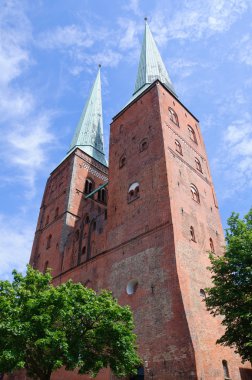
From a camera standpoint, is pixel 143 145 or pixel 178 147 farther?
pixel 178 147

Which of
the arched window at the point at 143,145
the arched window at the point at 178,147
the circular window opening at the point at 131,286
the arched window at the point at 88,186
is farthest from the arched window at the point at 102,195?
the circular window opening at the point at 131,286

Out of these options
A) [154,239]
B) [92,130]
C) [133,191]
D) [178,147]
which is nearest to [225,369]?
[154,239]

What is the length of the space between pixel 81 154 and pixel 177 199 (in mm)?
19827

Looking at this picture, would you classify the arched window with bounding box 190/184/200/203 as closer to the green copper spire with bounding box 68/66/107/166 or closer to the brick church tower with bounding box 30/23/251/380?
the brick church tower with bounding box 30/23/251/380

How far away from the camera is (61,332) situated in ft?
39.4

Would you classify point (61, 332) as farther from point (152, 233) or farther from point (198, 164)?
point (198, 164)

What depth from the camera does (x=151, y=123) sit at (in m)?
26.2

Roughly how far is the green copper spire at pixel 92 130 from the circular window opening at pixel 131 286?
2276 centimetres

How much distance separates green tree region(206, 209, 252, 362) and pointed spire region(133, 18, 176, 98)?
21.8 metres

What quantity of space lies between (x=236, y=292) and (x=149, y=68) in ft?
93.2

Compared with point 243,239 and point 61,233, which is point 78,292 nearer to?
point 243,239

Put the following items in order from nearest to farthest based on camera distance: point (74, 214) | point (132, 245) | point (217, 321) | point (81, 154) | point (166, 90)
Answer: point (217, 321)
point (132, 245)
point (166, 90)
point (74, 214)
point (81, 154)

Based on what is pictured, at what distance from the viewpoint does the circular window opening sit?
19.2m

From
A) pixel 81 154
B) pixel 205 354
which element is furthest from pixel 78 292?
pixel 81 154
